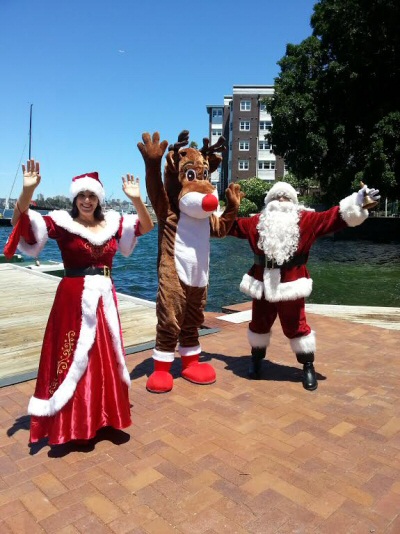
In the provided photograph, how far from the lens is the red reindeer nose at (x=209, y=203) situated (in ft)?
12.6

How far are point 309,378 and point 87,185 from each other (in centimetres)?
264

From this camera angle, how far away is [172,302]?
4.02 meters

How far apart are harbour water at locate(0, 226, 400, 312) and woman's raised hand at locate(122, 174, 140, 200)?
6.56 meters

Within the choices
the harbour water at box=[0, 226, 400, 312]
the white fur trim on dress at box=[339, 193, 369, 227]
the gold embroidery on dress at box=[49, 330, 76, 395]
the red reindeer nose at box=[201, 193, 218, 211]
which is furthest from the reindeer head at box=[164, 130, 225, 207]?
the harbour water at box=[0, 226, 400, 312]

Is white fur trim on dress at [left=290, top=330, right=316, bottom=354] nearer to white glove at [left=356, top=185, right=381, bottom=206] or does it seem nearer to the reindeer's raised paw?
white glove at [left=356, top=185, right=381, bottom=206]

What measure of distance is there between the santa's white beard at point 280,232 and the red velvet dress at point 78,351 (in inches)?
61.3

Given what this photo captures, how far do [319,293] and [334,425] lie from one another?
8.13m

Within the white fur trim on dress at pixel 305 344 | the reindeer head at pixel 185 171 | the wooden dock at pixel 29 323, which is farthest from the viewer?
the wooden dock at pixel 29 323

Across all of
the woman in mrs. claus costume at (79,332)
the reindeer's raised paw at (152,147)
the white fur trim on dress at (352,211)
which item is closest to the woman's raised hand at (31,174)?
the woman in mrs. claus costume at (79,332)

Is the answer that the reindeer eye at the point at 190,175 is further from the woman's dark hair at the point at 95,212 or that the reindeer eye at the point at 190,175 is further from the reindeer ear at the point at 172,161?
the woman's dark hair at the point at 95,212

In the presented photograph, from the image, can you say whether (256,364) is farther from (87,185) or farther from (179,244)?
(87,185)

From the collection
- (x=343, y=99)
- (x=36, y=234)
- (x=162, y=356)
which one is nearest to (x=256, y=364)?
(x=162, y=356)

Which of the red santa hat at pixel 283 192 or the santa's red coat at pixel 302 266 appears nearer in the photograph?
the santa's red coat at pixel 302 266

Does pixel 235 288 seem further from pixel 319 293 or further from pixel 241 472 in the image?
pixel 241 472
